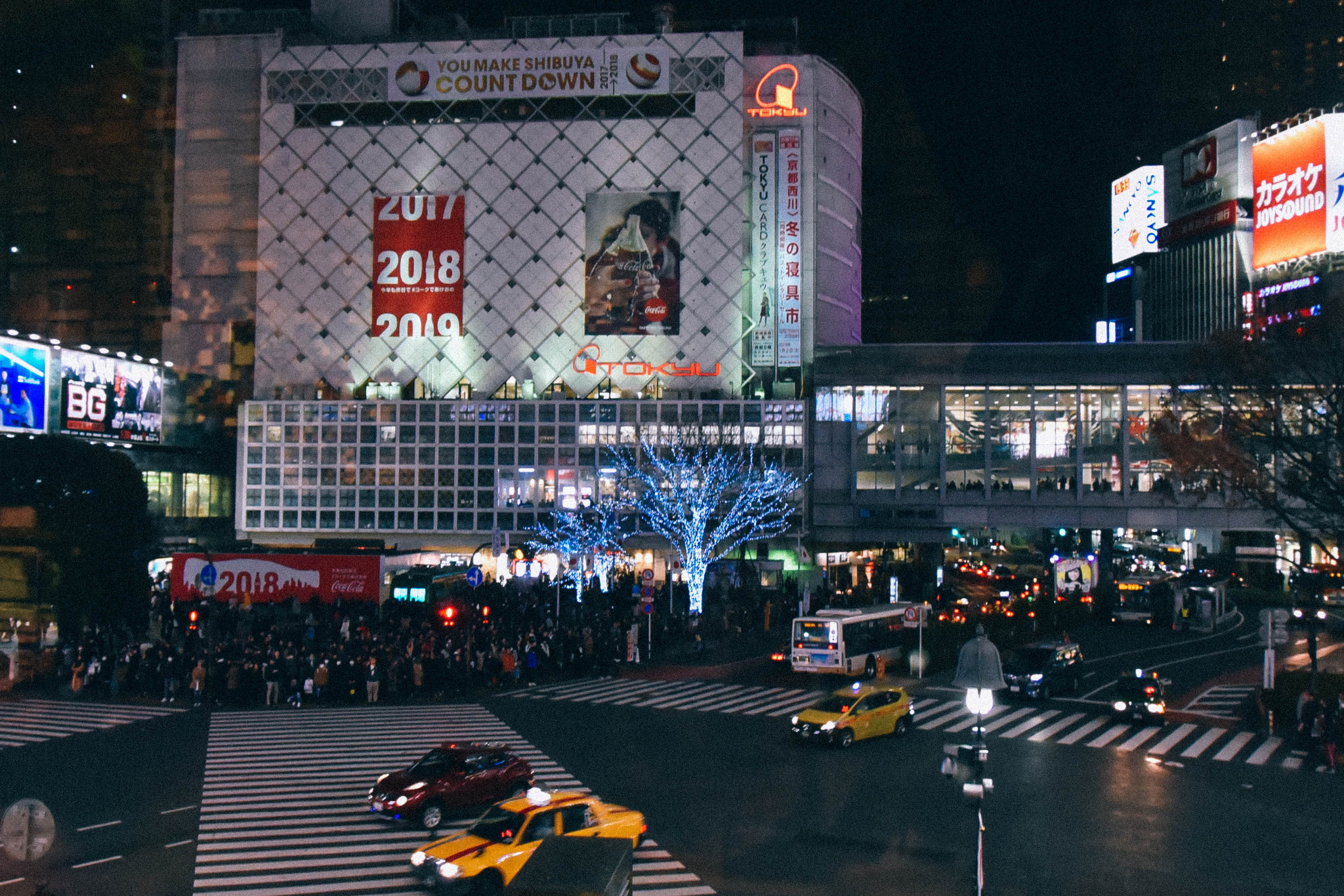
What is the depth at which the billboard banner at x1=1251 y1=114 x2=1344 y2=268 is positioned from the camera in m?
69.2

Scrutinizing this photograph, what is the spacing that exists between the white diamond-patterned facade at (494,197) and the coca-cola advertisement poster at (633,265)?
52cm

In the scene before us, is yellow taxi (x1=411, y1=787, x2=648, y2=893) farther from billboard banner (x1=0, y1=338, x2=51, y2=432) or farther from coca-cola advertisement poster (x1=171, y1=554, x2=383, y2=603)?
billboard banner (x1=0, y1=338, x2=51, y2=432)

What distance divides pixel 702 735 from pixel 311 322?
5267 centimetres

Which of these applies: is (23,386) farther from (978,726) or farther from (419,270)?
(978,726)

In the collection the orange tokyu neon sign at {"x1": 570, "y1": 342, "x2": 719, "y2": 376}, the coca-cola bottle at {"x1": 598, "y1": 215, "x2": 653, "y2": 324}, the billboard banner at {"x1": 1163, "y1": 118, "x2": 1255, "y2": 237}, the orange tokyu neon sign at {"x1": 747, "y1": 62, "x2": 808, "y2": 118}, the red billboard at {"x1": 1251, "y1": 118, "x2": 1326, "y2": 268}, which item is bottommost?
the orange tokyu neon sign at {"x1": 570, "y1": 342, "x2": 719, "y2": 376}

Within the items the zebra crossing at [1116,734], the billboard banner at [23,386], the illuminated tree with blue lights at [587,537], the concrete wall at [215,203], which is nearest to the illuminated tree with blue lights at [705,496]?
the illuminated tree with blue lights at [587,537]

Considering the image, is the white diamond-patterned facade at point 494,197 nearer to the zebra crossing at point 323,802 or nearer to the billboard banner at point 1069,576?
Answer: the billboard banner at point 1069,576

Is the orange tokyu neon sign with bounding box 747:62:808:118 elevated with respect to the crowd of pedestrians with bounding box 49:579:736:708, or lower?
elevated

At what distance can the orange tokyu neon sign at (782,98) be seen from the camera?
215 feet

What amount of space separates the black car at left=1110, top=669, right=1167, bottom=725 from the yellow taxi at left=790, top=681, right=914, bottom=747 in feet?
19.5

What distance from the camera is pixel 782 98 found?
6550 cm

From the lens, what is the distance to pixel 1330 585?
54.1m

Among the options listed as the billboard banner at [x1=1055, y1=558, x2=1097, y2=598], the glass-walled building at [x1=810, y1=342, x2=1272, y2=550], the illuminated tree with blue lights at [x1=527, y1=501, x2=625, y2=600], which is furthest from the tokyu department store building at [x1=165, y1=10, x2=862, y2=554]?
the billboard banner at [x1=1055, y1=558, x2=1097, y2=598]

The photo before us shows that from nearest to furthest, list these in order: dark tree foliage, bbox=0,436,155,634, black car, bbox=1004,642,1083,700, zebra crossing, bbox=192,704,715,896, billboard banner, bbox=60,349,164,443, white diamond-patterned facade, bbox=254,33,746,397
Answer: zebra crossing, bbox=192,704,715,896 < black car, bbox=1004,642,1083,700 < dark tree foliage, bbox=0,436,155,634 < billboard banner, bbox=60,349,164,443 < white diamond-patterned facade, bbox=254,33,746,397
